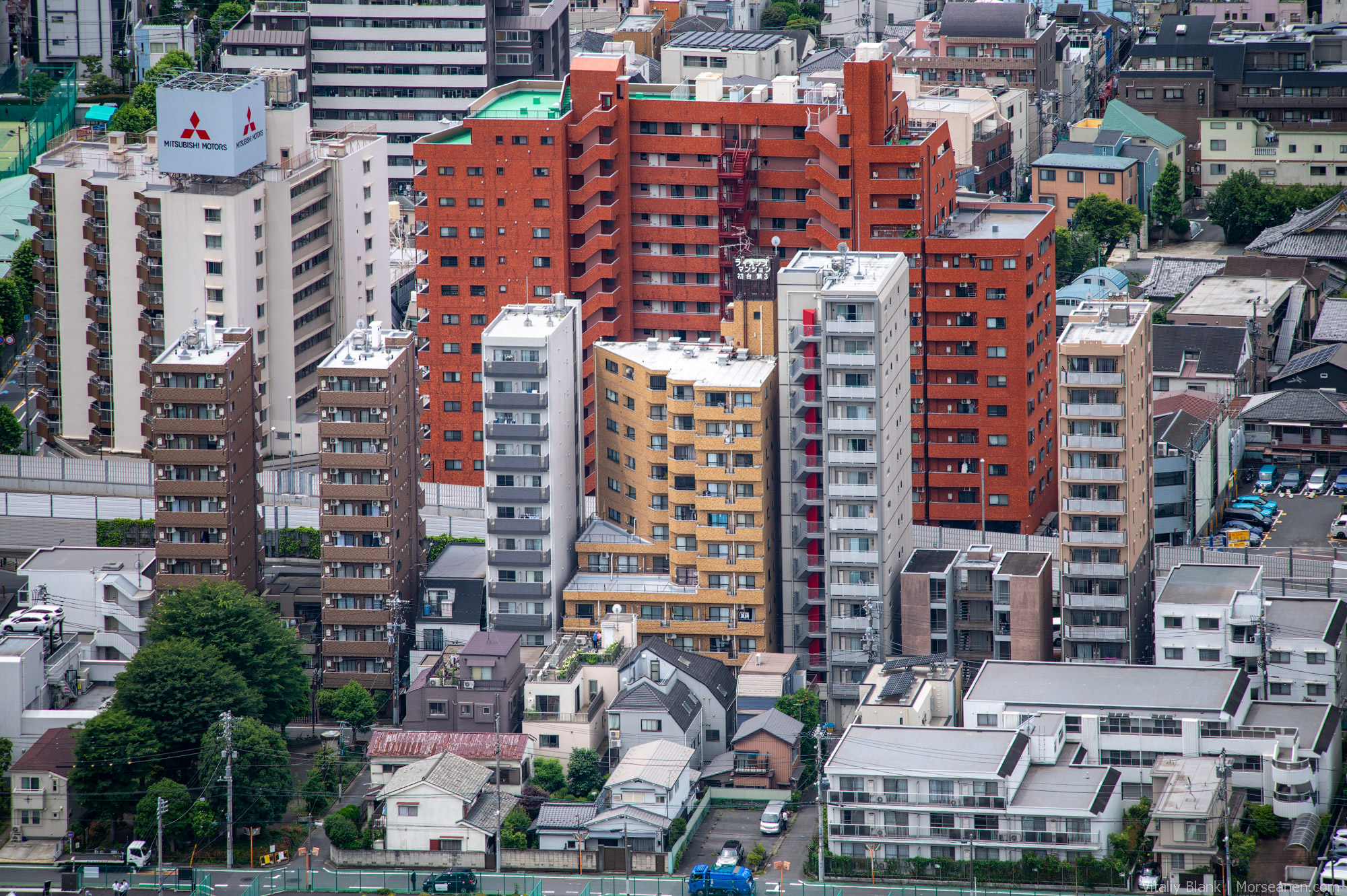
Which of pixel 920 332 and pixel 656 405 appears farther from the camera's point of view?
pixel 920 332

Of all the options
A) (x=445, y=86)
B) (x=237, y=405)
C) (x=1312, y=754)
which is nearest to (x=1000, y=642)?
(x=1312, y=754)

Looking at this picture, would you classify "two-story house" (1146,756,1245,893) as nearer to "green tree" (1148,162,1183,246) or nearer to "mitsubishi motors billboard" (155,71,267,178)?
"mitsubishi motors billboard" (155,71,267,178)

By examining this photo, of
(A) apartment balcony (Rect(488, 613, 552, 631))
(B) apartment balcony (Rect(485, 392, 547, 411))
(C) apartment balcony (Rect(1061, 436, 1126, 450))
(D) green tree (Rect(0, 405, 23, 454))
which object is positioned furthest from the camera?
(D) green tree (Rect(0, 405, 23, 454))

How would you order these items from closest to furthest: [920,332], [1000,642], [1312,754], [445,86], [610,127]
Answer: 1. [1312,754]
2. [1000,642]
3. [920,332]
4. [610,127]
5. [445,86]

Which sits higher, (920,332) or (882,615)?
(920,332)

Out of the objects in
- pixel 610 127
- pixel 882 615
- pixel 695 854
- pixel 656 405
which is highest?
pixel 610 127

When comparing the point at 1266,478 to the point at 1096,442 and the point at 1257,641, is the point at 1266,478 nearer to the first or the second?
the point at 1257,641

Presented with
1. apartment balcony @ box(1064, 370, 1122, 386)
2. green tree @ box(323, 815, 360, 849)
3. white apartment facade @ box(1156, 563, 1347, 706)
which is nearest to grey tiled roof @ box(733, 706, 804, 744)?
white apartment facade @ box(1156, 563, 1347, 706)

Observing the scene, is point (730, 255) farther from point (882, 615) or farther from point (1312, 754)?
point (1312, 754)
